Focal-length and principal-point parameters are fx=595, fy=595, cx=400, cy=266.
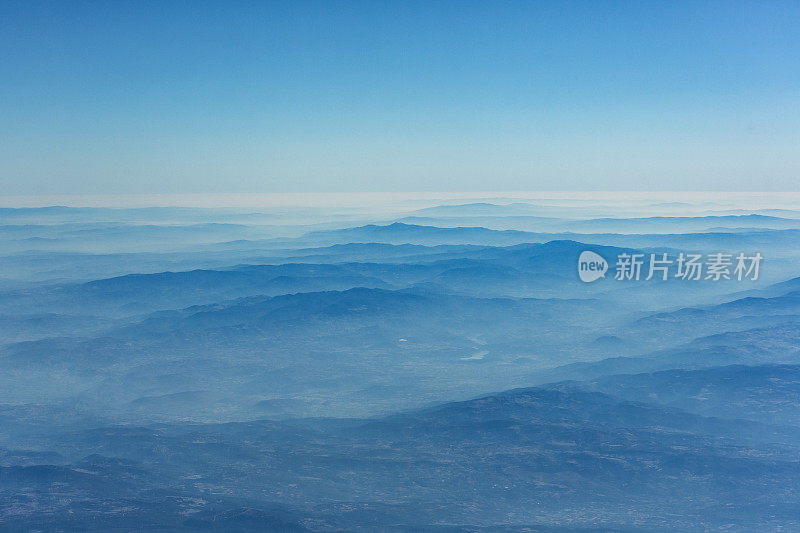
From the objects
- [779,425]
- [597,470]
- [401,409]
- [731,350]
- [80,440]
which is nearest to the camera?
[597,470]

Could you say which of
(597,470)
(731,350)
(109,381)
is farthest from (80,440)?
(731,350)

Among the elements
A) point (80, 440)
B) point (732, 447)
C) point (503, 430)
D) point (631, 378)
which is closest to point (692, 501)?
point (732, 447)

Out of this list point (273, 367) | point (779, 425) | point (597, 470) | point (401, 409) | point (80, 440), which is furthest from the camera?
point (273, 367)

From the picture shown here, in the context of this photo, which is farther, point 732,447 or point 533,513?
point 732,447

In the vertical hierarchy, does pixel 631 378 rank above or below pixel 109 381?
above

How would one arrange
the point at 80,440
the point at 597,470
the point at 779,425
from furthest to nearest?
the point at 779,425, the point at 80,440, the point at 597,470

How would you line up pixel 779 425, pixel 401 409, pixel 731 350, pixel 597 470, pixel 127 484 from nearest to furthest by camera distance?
pixel 127 484
pixel 597 470
pixel 779 425
pixel 401 409
pixel 731 350

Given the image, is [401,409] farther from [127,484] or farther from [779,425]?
[779,425]

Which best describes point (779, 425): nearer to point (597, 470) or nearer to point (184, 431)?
point (597, 470)

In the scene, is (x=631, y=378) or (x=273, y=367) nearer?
(x=631, y=378)
